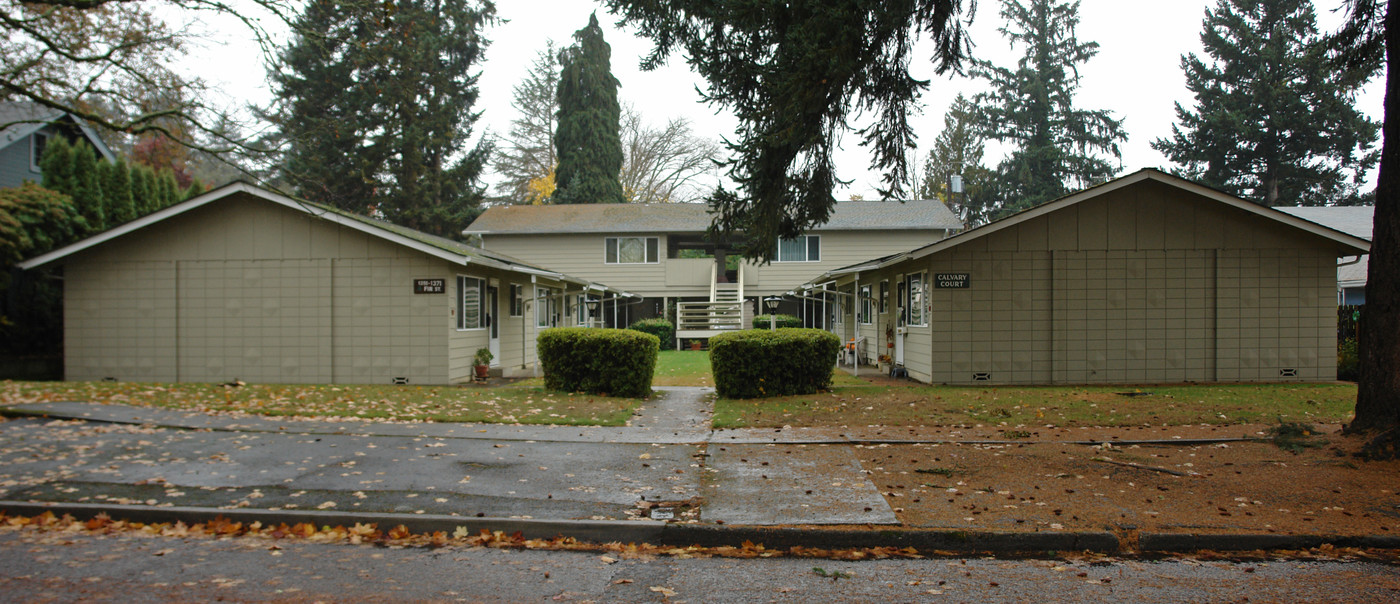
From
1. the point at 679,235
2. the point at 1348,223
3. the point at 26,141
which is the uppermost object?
the point at 26,141

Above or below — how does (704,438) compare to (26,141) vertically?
below

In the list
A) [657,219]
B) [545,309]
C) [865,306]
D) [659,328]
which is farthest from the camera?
[657,219]

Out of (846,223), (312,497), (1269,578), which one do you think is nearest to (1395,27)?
(1269,578)

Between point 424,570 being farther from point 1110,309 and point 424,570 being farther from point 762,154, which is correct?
point 1110,309

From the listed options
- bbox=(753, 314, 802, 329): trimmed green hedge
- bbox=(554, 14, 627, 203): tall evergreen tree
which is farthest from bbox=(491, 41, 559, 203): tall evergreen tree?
bbox=(753, 314, 802, 329): trimmed green hedge

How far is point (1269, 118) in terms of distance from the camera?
37312 mm

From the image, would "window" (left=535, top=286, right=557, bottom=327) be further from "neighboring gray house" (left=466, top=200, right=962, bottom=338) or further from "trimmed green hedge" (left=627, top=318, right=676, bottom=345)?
"neighboring gray house" (left=466, top=200, right=962, bottom=338)

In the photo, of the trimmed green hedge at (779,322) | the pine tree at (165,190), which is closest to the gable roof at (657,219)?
the trimmed green hedge at (779,322)

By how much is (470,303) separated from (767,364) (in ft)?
25.5

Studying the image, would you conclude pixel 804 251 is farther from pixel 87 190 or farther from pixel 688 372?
pixel 87 190

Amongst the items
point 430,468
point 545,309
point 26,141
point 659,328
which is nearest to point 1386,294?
point 430,468

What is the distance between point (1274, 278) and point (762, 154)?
11031mm

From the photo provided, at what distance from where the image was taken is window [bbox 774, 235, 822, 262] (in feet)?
105

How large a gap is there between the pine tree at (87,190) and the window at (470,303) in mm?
10590
